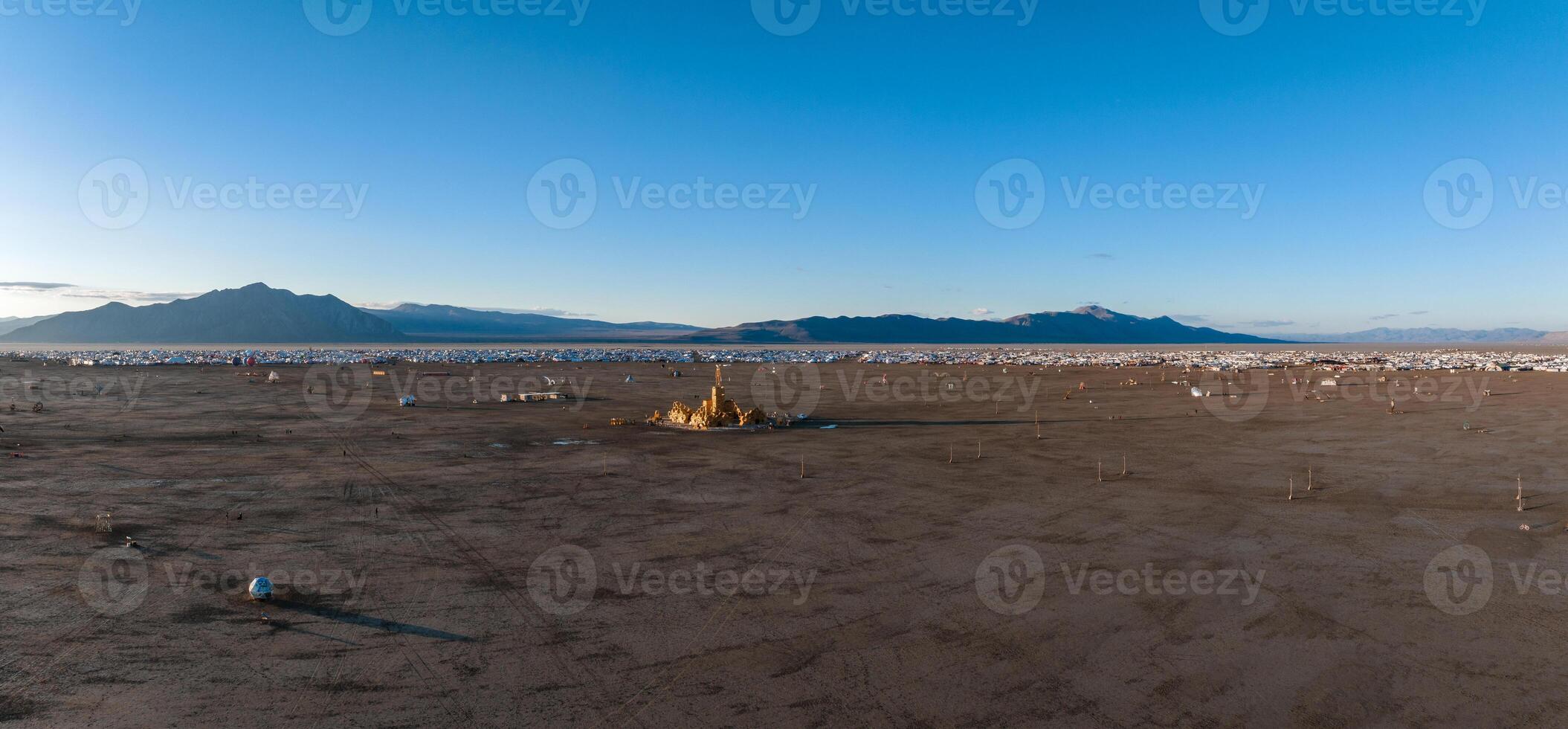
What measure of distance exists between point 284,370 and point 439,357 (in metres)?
42.6

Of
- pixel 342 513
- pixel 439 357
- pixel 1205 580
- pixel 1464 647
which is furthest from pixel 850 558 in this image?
pixel 439 357

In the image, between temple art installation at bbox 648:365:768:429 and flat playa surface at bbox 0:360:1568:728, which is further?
temple art installation at bbox 648:365:768:429

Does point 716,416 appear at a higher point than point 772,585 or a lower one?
higher

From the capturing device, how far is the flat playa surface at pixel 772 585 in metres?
8.83

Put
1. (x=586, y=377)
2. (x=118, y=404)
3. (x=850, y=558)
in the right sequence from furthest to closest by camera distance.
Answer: (x=586, y=377), (x=118, y=404), (x=850, y=558)

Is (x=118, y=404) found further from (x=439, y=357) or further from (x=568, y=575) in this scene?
(x=439, y=357)

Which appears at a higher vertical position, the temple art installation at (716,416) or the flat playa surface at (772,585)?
the temple art installation at (716,416)

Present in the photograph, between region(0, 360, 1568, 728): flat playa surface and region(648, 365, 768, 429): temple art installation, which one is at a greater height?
region(648, 365, 768, 429): temple art installation

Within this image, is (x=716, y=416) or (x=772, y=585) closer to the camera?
(x=772, y=585)

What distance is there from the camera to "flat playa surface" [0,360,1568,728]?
883 cm

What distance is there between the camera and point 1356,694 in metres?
8.97

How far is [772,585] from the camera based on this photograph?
12.7m

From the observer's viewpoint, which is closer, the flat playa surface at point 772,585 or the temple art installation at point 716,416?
the flat playa surface at point 772,585

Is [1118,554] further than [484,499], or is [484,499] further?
[484,499]
